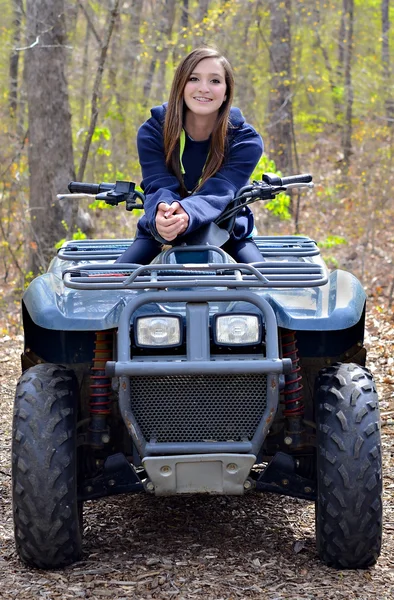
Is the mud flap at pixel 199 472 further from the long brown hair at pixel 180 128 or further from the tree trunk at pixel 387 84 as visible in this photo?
the tree trunk at pixel 387 84

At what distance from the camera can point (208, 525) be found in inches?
167

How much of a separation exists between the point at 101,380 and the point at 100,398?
78 millimetres

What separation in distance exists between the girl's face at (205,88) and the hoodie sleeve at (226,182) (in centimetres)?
23

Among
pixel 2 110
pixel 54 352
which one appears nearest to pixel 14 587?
pixel 54 352

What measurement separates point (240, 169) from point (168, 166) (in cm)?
34

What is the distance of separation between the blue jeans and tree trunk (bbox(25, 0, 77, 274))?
6.13 metres

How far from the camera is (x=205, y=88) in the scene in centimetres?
431

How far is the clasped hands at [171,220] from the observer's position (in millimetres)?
3855

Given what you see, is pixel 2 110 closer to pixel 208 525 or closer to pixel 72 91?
pixel 72 91

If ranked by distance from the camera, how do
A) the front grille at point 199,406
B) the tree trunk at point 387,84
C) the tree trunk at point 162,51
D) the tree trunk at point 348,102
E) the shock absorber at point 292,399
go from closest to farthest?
the front grille at point 199,406 → the shock absorber at point 292,399 → the tree trunk at point 387,84 → the tree trunk at point 162,51 → the tree trunk at point 348,102

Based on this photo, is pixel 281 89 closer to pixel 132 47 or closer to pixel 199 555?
pixel 132 47

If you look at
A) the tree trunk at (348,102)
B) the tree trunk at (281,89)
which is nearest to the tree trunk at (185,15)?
the tree trunk at (348,102)

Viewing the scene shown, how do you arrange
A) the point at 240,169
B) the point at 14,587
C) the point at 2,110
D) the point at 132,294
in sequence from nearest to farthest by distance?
the point at 14,587 → the point at 132,294 → the point at 240,169 → the point at 2,110

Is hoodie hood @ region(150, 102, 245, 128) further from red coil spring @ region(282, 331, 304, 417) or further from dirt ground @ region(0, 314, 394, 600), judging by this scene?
dirt ground @ region(0, 314, 394, 600)
